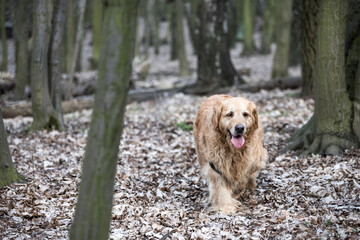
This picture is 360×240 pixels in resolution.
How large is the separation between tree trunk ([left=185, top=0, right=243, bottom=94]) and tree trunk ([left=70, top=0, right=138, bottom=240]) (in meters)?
9.61

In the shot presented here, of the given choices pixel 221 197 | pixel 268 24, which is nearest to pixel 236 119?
pixel 221 197

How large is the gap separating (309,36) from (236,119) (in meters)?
5.32

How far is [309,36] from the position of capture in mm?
9602

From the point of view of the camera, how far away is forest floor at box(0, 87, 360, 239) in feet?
14.7

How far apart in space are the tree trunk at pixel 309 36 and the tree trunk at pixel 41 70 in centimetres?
571

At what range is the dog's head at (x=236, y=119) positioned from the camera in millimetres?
5203

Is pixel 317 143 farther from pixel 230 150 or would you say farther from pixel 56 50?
pixel 56 50

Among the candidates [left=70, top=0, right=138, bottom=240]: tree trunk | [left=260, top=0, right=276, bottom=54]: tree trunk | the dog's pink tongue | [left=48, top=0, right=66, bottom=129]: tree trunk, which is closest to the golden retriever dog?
the dog's pink tongue

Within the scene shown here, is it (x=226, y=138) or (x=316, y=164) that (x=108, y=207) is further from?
(x=316, y=164)

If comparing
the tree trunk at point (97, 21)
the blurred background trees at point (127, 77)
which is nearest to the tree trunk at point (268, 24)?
the blurred background trees at point (127, 77)

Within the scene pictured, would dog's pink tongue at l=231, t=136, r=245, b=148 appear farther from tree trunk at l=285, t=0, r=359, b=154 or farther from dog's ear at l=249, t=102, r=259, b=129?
tree trunk at l=285, t=0, r=359, b=154

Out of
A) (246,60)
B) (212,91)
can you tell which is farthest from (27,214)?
(246,60)

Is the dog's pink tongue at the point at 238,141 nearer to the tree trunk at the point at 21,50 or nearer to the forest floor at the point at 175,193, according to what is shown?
the forest floor at the point at 175,193

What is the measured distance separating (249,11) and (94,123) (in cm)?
2528
